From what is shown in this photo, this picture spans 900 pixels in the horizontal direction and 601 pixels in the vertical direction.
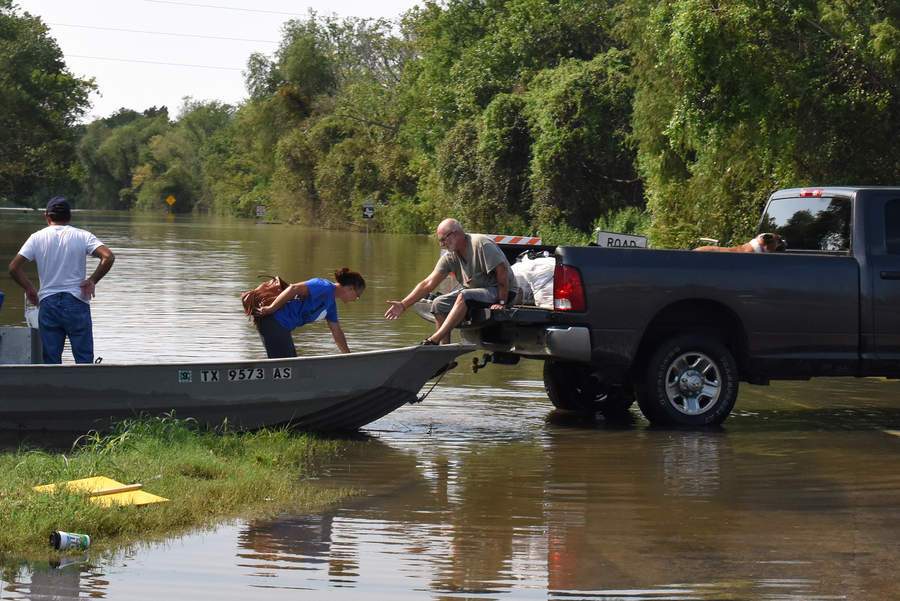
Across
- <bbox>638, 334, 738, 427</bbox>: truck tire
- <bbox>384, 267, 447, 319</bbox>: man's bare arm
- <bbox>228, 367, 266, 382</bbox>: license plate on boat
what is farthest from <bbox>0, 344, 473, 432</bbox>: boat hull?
<bbox>638, 334, 738, 427</bbox>: truck tire

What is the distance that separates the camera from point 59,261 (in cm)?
1074

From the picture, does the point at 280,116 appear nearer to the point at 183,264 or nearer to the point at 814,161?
the point at 183,264

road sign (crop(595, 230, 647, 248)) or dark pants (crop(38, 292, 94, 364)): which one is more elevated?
road sign (crop(595, 230, 647, 248))

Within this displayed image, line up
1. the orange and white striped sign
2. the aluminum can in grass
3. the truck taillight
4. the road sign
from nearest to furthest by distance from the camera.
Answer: the aluminum can in grass → the truck taillight → the orange and white striped sign → the road sign

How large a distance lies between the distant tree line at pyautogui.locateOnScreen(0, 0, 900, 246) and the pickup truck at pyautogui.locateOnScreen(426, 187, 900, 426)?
12.5 m

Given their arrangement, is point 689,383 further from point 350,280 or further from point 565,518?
point 565,518

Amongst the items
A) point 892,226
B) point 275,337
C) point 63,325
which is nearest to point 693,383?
point 892,226

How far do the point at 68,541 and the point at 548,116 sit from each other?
149ft

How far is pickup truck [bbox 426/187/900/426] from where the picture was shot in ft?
36.8

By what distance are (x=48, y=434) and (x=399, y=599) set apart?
435 centimetres

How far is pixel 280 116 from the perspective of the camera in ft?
355

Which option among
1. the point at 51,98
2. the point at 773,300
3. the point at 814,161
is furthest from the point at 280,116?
the point at 773,300

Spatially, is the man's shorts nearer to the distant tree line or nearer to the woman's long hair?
the woman's long hair

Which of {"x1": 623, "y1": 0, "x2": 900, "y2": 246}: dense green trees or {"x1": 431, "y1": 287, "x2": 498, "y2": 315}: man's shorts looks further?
{"x1": 623, "y1": 0, "x2": 900, "y2": 246}: dense green trees
